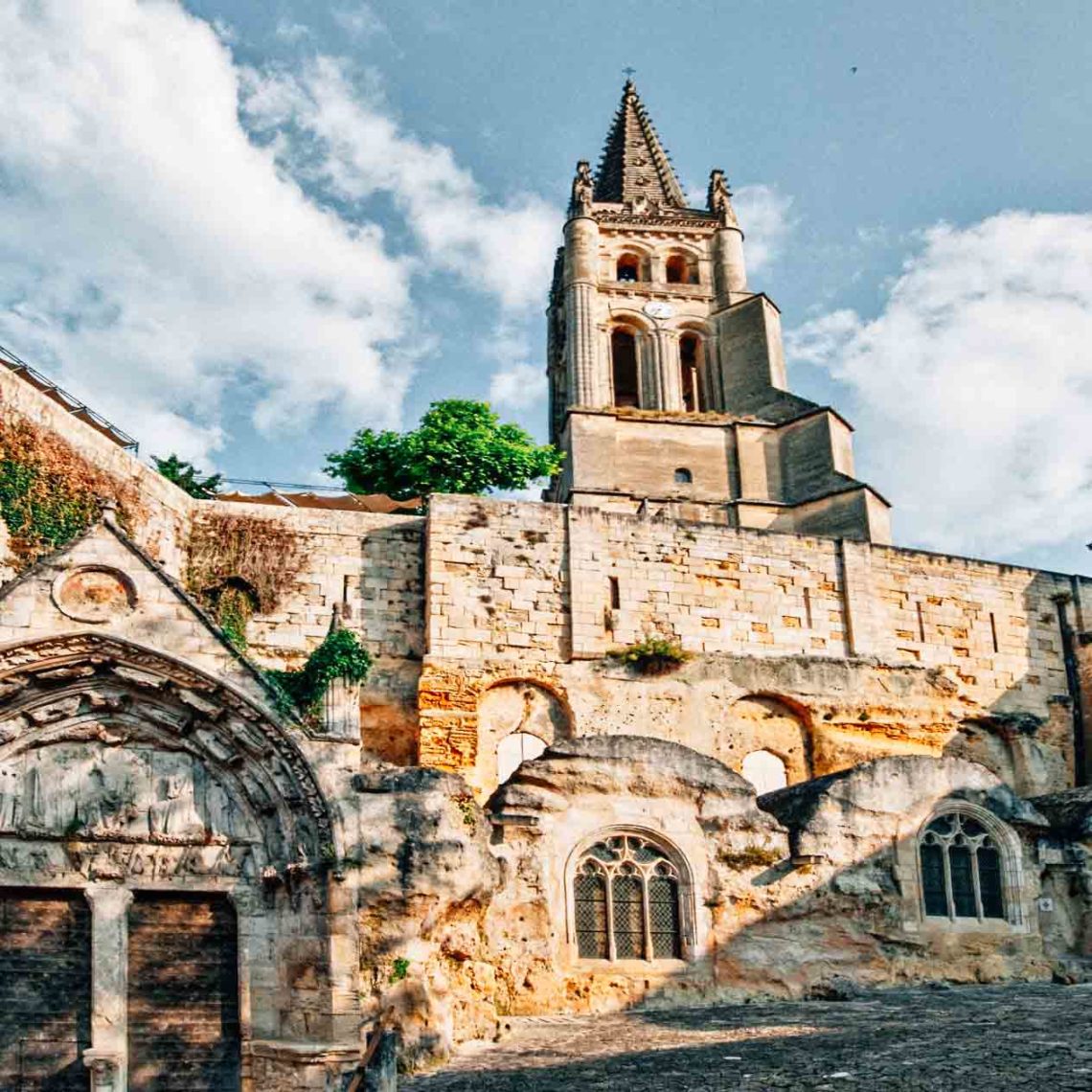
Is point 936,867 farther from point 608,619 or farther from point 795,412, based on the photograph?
point 795,412

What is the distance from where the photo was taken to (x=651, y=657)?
26.7 m

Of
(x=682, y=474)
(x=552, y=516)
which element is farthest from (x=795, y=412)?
(x=552, y=516)

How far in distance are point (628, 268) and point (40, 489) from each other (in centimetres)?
3580

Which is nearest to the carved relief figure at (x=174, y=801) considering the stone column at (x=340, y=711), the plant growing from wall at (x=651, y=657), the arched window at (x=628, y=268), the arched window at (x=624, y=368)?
the stone column at (x=340, y=711)

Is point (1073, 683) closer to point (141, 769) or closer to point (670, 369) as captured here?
point (141, 769)

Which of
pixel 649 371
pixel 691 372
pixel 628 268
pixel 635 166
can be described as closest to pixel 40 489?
pixel 649 371

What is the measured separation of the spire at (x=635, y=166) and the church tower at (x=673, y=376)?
9 cm

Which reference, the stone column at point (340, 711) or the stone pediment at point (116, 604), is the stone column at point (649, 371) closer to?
the stone column at point (340, 711)

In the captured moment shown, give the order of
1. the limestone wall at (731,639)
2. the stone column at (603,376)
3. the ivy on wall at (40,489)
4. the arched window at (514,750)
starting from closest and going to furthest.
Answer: the ivy on wall at (40,489) → the arched window at (514,750) → the limestone wall at (731,639) → the stone column at (603,376)

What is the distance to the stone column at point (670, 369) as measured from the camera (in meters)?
50.8

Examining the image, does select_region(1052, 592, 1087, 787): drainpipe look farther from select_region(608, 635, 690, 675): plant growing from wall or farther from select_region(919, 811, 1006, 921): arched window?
select_region(919, 811, 1006, 921): arched window

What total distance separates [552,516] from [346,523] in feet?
12.6

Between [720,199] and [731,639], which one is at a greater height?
[720,199]

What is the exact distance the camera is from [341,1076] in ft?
49.0
